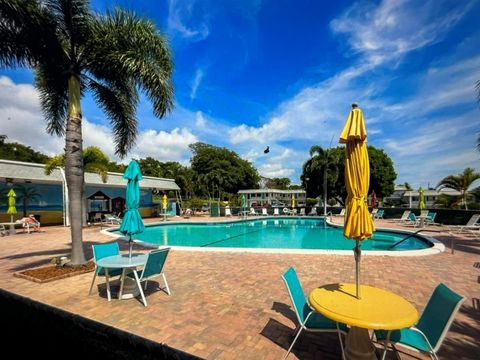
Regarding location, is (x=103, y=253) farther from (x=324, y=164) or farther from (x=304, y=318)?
(x=324, y=164)

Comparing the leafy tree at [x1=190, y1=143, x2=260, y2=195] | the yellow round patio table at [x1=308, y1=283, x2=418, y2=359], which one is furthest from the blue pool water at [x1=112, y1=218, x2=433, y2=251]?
the leafy tree at [x1=190, y1=143, x2=260, y2=195]

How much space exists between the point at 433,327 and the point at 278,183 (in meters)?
83.8

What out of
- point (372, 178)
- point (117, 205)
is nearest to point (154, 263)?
point (117, 205)

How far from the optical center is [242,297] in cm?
500

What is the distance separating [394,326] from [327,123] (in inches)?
493

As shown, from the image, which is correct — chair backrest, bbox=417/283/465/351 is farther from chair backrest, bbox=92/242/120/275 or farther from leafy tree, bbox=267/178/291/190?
leafy tree, bbox=267/178/291/190

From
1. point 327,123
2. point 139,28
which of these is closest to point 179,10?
point 139,28

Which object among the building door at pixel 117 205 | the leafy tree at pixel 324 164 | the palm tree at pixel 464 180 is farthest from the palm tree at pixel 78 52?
the palm tree at pixel 464 180

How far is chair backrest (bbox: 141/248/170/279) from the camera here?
4.79 meters

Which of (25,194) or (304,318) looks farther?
(25,194)

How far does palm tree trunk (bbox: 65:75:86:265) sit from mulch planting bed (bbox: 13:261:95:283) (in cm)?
25

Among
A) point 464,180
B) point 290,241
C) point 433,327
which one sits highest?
point 464,180

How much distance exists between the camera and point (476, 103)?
10.9 metres

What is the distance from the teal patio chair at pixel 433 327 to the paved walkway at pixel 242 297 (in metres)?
0.68
